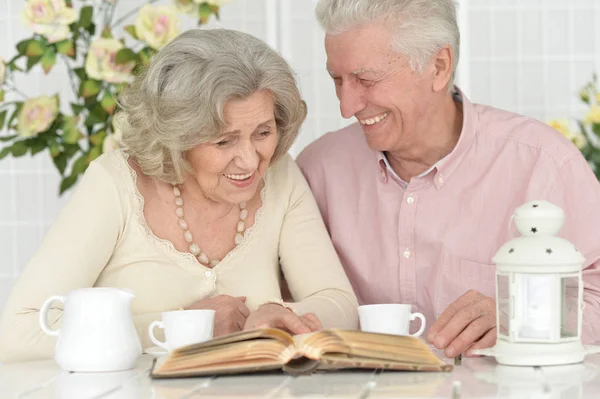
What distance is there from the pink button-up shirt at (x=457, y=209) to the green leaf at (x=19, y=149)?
981mm

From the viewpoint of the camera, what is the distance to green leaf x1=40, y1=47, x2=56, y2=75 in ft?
10.1

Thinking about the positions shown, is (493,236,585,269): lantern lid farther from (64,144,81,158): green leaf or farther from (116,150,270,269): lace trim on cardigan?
(64,144,81,158): green leaf

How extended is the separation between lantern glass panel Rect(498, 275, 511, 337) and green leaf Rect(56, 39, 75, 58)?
1.69 metres

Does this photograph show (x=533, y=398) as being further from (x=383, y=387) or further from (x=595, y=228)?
(x=595, y=228)

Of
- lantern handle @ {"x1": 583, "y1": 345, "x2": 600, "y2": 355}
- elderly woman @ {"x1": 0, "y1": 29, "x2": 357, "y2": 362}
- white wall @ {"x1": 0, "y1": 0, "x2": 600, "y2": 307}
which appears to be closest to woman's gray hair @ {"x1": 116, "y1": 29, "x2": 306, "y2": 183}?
elderly woman @ {"x1": 0, "y1": 29, "x2": 357, "y2": 362}

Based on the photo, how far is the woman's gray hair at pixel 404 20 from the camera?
251 cm

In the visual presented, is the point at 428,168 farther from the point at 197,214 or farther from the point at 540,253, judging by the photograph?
the point at 540,253

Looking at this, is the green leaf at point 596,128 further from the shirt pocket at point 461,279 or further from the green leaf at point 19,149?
the green leaf at point 19,149

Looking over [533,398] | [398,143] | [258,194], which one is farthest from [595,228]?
[533,398]

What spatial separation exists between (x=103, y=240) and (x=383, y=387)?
0.93 m

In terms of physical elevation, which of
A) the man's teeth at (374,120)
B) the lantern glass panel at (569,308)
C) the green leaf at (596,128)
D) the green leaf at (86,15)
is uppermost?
the green leaf at (86,15)

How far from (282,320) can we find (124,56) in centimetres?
135

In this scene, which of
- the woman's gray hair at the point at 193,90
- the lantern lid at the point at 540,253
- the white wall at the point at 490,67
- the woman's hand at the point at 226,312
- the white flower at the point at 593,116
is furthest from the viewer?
the white wall at the point at 490,67

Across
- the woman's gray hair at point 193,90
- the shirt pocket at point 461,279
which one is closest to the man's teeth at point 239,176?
the woman's gray hair at point 193,90
